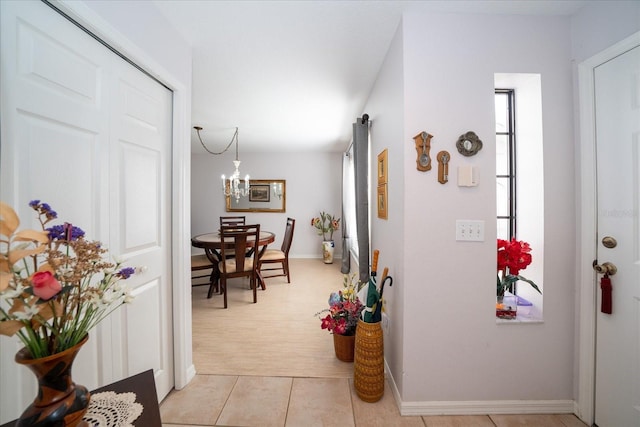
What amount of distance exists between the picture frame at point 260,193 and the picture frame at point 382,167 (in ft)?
12.9

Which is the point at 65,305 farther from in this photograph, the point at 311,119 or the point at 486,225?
the point at 311,119

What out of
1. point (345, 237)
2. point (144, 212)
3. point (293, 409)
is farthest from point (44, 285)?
point (345, 237)

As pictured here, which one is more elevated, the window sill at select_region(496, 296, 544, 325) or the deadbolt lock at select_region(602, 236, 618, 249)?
the deadbolt lock at select_region(602, 236, 618, 249)

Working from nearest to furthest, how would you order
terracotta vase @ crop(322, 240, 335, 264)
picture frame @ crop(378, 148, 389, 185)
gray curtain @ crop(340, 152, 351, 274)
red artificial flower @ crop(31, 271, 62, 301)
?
red artificial flower @ crop(31, 271, 62, 301) → picture frame @ crop(378, 148, 389, 185) → gray curtain @ crop(340, 152, 351, 274) → terracotta vase @ crop(322, 240, 335, 264)

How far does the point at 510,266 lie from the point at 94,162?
7.08 ft

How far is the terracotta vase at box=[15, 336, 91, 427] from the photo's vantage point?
54 cm

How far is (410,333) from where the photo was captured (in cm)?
146

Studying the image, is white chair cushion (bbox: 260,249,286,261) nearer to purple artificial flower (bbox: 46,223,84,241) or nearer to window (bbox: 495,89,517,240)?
window (bbox: 495,89,517,240)

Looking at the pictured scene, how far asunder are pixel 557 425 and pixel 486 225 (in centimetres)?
114

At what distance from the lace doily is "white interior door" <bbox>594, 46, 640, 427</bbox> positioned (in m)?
2.07

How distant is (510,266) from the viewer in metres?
1.48

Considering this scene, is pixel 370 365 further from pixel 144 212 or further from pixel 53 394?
pixel 144 212

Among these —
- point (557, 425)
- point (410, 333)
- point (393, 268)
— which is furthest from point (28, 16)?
point (557, 425)

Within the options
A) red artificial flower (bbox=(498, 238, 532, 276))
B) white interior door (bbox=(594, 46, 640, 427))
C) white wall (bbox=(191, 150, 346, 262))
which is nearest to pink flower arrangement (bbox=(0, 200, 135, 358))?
red artificial flower (bbox=(498, 238, 532, 276))
